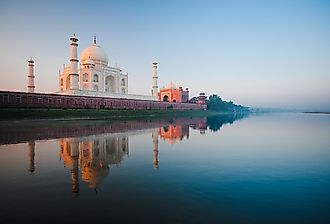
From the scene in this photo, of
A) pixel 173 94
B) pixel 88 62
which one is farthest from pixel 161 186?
pixel 173 94

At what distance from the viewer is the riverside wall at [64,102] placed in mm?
23119

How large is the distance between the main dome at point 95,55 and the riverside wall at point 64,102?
9.30 metres

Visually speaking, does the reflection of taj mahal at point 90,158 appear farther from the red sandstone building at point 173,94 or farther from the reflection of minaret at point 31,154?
the red sandstone building at point 173,94

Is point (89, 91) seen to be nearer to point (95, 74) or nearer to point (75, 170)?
point (95, 74)

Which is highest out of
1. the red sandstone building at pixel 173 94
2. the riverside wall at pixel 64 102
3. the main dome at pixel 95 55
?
the main dome at pixel 95 55

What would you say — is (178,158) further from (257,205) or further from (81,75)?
(81,75)

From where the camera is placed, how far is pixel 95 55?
1607 inches

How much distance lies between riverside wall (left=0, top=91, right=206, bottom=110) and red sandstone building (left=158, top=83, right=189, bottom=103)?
1303cm

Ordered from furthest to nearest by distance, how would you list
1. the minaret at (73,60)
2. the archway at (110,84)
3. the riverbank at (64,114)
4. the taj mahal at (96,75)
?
1. the archway at (110,84)
2. the taj mahal at (96,75)
3. the minaret at (73,60)
4. the riverbank at (64,114)

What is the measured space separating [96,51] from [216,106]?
3990cm

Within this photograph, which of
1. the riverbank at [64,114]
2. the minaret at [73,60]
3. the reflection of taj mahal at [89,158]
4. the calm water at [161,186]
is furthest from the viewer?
the minaret at [73,60]

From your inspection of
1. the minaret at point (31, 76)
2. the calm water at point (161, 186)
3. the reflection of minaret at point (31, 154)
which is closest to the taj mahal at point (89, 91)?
the minaret at point (31, 76)

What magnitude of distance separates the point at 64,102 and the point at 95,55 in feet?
49.6

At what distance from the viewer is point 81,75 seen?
39.4 meters
